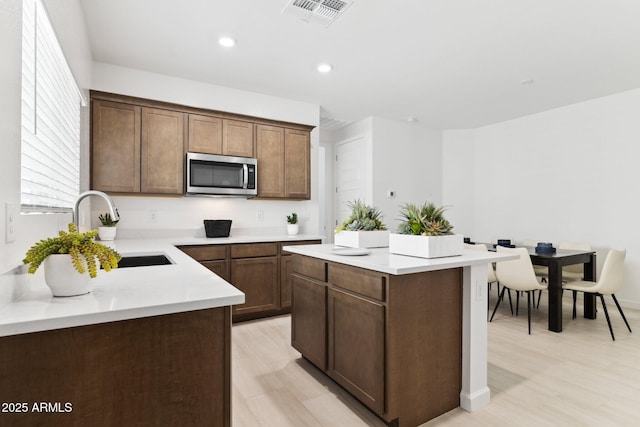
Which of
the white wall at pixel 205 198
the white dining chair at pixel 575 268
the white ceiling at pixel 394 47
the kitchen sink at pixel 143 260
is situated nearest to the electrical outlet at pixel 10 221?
the kitchen sink at pixel 143 260

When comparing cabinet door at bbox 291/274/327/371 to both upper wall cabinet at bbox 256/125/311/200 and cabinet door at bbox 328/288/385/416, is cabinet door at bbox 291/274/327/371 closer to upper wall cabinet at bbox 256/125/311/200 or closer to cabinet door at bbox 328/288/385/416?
cabinet door at bbox 328/288/385/416

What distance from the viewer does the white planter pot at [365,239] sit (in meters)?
2.50

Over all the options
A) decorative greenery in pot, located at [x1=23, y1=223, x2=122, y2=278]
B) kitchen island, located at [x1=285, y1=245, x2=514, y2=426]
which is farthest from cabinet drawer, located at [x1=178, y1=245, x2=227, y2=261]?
decorative greenery in pot, located at [x1=23, y1=223, x2=122, y2=278]

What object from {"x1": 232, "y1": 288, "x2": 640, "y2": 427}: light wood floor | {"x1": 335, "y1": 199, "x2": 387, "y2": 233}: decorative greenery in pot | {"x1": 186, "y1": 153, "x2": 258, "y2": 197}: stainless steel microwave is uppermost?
{"x1": 186, "y1": 153, "x2": 258, "y2": 197}: stainless steel microwave

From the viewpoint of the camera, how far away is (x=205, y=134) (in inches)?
151

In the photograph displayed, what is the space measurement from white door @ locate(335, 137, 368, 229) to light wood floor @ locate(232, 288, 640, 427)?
2920 mm

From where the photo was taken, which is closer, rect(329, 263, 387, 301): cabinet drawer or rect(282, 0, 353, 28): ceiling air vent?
rect(329, 263, 387, 301): cabinet drawer

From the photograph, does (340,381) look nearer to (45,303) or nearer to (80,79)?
(45,303)

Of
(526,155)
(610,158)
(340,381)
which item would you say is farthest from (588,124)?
(340,381)

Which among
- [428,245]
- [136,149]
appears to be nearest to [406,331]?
[428,245]

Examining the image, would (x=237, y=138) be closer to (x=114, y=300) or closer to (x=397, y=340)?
(x=397, y=340)

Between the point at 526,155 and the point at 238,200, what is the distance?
4449 millimetres

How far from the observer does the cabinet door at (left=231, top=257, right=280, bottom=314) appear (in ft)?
11.8

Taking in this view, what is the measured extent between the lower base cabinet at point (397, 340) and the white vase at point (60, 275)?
1.34 m
